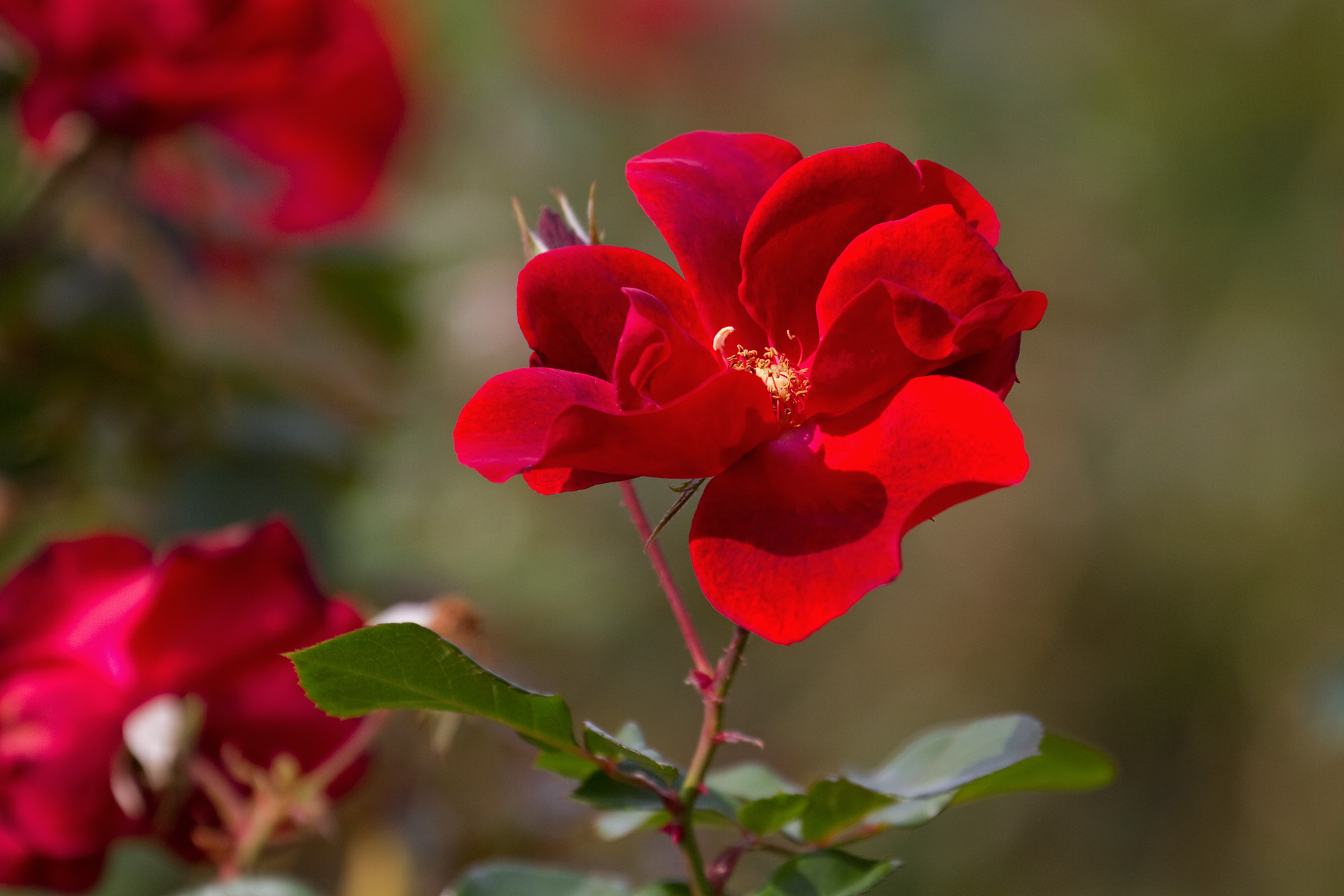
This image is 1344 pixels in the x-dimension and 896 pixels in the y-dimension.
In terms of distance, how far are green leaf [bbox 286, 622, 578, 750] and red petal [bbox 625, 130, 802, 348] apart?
10cm

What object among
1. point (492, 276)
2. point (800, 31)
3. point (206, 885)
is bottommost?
point (206, 885)

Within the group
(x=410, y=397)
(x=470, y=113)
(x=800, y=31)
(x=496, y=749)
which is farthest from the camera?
(x=800, y=31)

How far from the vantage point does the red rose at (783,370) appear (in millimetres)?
233

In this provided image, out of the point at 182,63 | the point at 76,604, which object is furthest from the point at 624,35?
the point at 76,604

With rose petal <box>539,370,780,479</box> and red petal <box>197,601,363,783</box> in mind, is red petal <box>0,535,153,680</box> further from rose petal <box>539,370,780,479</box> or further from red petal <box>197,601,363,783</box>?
rose petal <box>539,370,780,479</box>

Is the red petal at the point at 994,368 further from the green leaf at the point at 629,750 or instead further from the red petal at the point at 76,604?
the red petal at the point at 76,604

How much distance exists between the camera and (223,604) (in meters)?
0.38

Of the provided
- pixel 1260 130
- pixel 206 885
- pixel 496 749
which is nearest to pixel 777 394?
pixel 206 885

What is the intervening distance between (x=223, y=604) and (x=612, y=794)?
0.18m

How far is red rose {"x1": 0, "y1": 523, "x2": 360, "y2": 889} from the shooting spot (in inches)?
14.8

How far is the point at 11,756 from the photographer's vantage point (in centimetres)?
37

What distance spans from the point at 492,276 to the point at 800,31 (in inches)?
34.1

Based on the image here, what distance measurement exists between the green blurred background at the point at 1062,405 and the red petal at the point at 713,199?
704 mm

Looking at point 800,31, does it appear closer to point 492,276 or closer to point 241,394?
point 492,276
